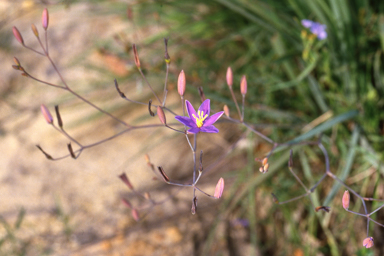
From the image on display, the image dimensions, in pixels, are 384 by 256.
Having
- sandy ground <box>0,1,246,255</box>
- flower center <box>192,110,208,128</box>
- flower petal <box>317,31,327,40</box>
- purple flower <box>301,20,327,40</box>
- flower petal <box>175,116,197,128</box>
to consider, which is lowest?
sandy ground <box>0,1,246,255</box>

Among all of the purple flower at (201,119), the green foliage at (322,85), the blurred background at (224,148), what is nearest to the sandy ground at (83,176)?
the blurred background at (224,148)

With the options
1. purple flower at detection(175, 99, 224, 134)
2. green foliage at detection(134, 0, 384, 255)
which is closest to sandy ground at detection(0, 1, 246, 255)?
green foliage at detection(134, 0, 384, 255)

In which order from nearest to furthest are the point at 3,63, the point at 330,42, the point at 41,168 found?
the point at 330,42 < the point at 41,168 < the point at 3,63

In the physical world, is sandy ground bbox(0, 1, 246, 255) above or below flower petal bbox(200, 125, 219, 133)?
below

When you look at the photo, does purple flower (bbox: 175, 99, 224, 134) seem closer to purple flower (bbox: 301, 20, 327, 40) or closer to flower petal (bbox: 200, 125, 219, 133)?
flower petal (bbox: 200, 125, 219, 133)

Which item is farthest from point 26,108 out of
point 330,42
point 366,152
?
point 366,152

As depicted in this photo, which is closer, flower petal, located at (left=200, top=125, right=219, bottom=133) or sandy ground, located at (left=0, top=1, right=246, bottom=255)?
flower petal, located at (left=200, top=125, right=219, bottom=133)

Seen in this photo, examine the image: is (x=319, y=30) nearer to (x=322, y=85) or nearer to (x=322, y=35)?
(x=322, y=35)

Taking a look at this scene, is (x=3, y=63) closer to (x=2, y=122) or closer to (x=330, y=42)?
(x=2, y=122)
